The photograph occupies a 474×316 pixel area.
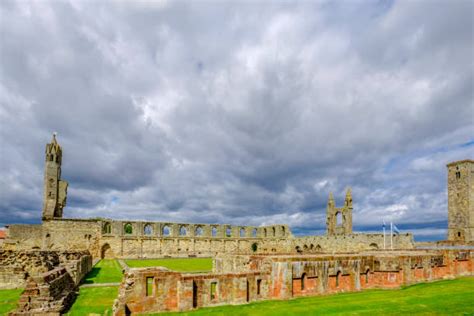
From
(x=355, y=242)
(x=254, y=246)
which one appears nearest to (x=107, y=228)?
(x=254, y=246)

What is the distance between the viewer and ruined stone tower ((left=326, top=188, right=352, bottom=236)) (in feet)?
145

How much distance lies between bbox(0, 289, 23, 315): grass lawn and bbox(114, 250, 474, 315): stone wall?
468 centimetres

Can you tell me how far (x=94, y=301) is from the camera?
546 inches

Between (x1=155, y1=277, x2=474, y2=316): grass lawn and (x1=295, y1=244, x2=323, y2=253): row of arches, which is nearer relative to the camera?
(x1=155, y1=277, x2=474, y2=316): grass lawn

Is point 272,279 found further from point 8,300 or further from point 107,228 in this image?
point 107,228

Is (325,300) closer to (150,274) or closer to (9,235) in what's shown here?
(150,274)

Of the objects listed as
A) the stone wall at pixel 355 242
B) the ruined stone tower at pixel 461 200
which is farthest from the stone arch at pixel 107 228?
the ruined stone tower at pixel 461 200

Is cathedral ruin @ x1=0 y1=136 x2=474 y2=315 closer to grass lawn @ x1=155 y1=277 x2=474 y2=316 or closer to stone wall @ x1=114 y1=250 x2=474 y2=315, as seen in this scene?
stone wall @ x1=114 y1=250 x2=474 y2=315

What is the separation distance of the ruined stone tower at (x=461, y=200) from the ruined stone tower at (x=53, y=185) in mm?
52039

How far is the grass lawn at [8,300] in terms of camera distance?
40.1 feet

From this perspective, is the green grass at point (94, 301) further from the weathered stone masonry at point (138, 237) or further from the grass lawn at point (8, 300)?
the weathered stone masonry at point (138, 237)

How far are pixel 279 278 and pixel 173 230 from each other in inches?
1494

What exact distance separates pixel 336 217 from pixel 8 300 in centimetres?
3962

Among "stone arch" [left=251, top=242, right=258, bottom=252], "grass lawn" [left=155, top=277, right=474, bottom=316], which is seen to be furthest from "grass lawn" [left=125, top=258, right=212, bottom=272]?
"stone arch" [left=251, top=242, right=258, bottom=252]
